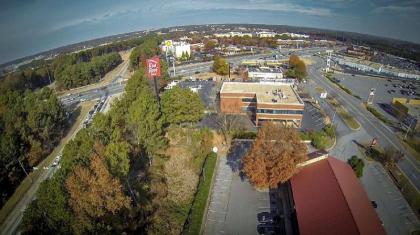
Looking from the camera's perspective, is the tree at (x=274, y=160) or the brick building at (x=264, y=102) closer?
the tree at (x=274, y=160)

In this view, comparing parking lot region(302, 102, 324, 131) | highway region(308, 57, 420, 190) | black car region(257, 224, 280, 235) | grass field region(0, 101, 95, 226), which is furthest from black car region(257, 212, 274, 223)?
grass field region(0, 101, 95, 226)

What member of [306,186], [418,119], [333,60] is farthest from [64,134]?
[333,60]

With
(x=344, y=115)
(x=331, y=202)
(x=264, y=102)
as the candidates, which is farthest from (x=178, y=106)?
(x=344, y=115)

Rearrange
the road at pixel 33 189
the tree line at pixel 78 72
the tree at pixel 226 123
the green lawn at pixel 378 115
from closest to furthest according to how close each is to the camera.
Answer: the road at pixel 33 189, the tree at pixel 226 123, the green lawn at pixel 378 115, the tree line at pixel 78 72

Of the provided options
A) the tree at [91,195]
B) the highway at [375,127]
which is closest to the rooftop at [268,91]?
the highway at [375,127]

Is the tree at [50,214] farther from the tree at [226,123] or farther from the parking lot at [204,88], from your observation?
the parking lot at [204,88]

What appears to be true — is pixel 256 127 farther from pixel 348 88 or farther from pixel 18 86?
pixel 18 86

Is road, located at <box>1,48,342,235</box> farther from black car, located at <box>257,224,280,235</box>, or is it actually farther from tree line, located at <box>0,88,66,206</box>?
black car, located at <box>257,224,280,235</box>
